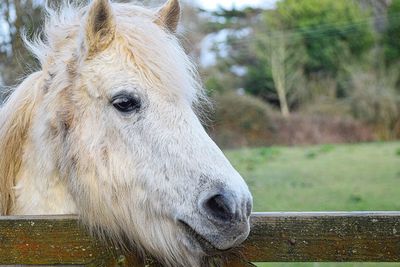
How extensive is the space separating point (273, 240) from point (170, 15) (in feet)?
4.39

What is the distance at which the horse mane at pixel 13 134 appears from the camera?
2.73 m

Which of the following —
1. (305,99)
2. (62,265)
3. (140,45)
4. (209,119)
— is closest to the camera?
(62,265)

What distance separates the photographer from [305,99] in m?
32.0

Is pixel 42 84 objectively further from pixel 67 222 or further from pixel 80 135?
pixel 67 222

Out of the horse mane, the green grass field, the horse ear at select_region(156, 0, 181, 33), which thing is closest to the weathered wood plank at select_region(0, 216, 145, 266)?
the horse mane

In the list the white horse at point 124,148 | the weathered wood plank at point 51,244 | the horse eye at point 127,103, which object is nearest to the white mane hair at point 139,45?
the white horse at point 124,148

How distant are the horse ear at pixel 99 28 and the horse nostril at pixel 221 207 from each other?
874mm

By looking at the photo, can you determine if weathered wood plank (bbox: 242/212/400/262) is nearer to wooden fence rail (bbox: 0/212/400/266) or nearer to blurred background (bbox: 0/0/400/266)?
wooden fence rail (bbox: 0/212/400/266)

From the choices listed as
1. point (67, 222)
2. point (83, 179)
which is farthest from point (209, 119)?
point (67, 222)

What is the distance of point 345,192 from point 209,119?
8.11 metres

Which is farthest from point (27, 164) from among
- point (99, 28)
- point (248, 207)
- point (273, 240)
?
point (273, 240)

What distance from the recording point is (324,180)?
12594 millimetres

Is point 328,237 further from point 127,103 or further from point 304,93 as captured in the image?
point 304,93

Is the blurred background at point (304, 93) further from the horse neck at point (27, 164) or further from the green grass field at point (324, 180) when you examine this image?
the horse neck at point (27, 164)
